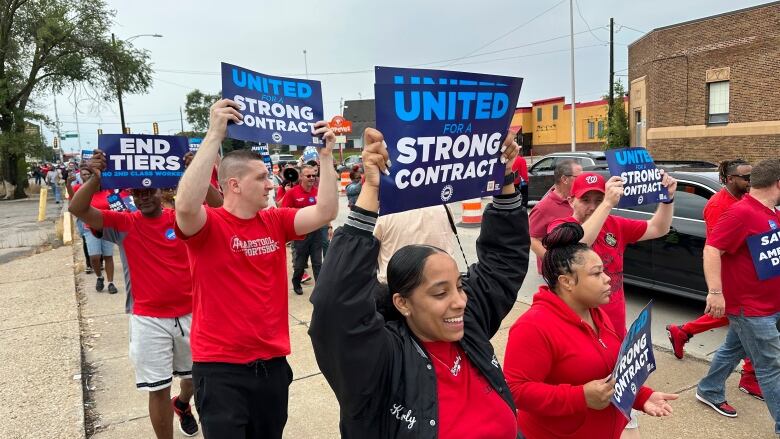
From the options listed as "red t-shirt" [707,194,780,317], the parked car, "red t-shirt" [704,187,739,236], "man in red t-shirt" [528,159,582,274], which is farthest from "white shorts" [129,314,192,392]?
the parked car

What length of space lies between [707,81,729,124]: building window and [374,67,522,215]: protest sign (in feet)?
84.3

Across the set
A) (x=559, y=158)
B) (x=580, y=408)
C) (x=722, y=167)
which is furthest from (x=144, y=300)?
(x=559, y=158)

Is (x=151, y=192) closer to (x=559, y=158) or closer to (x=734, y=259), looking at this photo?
(x=734, y=259)

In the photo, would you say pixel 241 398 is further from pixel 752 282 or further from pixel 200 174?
pixel 752 282

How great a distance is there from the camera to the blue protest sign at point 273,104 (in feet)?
11.0

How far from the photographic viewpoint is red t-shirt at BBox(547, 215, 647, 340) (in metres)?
3.36

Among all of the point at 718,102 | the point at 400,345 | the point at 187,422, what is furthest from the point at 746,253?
the point at 718,102

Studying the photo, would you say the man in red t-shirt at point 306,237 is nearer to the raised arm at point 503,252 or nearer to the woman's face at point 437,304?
the raised arm at point 503,252

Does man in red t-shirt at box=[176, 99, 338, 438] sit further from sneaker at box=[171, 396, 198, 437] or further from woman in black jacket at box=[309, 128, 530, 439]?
sneaker at box=[171, 396, 198, 437]

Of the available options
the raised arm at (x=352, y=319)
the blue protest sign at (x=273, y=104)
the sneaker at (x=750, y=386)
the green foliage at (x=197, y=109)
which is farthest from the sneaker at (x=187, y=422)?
the green foliage at (x=197, y=109)

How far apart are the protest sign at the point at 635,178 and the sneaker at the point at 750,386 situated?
1.60m

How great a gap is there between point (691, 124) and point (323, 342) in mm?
27430

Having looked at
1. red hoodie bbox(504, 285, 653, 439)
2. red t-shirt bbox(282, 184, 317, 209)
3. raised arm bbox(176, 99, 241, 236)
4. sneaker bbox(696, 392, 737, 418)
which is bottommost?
sneaker bbox(696, 392, 737, 418)

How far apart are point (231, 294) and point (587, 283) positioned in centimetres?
172
